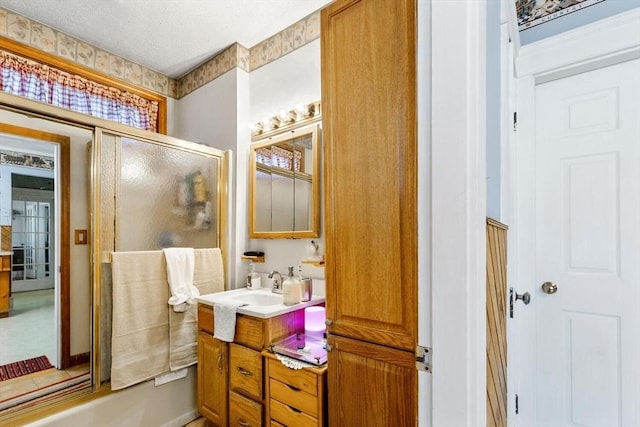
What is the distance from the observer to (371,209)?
0.99m

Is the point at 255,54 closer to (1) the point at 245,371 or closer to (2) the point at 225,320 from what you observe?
(2) the point at 225,320

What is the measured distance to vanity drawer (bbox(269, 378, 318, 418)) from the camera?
4.60 feet

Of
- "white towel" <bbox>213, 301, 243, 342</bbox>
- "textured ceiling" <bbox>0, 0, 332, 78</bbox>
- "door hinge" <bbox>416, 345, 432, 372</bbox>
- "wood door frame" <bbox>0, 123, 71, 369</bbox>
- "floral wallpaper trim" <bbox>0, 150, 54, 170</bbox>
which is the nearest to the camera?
"door hinge" <bbox>416, 345, 432, 372</bbox>

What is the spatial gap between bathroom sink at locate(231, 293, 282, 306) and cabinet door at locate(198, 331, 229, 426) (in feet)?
1.01

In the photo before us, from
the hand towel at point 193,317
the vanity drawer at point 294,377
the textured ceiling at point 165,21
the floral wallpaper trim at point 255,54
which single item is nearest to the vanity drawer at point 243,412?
the vanity drawer at point 294,377

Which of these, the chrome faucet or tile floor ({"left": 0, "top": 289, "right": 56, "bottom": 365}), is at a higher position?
the chrome faucet

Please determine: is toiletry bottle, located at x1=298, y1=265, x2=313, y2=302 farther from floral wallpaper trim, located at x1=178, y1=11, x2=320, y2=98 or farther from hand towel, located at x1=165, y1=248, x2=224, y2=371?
floral wallpaper trim, located at x1=178, y1=11, x2=320, y2=98

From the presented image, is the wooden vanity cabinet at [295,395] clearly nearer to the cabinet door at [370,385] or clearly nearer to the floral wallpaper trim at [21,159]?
the cabinet door at [370,385]

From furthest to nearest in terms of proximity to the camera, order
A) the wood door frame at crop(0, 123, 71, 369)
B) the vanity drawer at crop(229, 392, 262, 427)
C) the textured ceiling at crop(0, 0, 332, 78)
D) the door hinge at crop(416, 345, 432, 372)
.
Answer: the wood door frame at crop(0, 123, 71, 369), the textured ceiling at crop(0, 0, 332, 78), the vanity drawer at crop(229, 392, 262, 427), the door hinge at crop(416, 345, 432, 372)

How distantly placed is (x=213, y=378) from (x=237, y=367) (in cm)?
29

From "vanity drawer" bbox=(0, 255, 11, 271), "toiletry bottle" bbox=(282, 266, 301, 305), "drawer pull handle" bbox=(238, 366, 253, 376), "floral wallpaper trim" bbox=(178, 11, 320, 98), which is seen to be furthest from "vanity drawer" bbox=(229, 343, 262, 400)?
"vanity drawer" bbox=(0, 255, 11, 271)

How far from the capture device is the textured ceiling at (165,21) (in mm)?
2094

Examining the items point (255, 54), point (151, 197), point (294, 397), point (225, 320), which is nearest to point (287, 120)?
point (255, 54)

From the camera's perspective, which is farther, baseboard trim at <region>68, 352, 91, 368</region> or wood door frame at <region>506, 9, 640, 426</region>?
baseboard trim at <region>68, 352, 91, 368</region>
